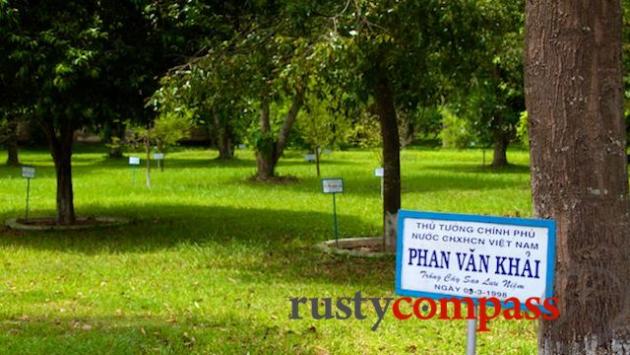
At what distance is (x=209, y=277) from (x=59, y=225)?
214 inches

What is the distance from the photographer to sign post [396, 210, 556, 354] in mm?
3783

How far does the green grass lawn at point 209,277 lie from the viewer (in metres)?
6.34

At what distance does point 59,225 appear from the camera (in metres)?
13.8

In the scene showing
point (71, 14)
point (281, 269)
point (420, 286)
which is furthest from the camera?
point (71, 14)

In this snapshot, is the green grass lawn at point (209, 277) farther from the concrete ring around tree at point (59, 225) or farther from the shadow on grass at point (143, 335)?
the concrete ring around tree at point (59, 225)

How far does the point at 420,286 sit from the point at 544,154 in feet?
2.89

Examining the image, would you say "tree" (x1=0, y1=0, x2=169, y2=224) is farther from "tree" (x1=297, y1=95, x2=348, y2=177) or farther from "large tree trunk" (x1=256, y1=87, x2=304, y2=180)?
"tree" (x1=297, y1=95, x2=348, y2=177)

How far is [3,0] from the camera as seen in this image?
403 inches

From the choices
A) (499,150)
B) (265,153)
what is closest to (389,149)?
(265,153)

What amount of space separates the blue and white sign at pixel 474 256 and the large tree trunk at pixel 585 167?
0.39 m

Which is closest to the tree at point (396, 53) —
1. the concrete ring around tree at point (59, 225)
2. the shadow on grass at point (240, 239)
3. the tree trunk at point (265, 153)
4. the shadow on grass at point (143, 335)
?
the shadow on grass at point (240, 239)

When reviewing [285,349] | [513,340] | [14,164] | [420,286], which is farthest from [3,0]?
[14,164]

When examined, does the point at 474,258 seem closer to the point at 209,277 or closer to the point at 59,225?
the point at 209,277

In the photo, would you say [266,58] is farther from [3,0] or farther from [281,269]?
[3,0]
